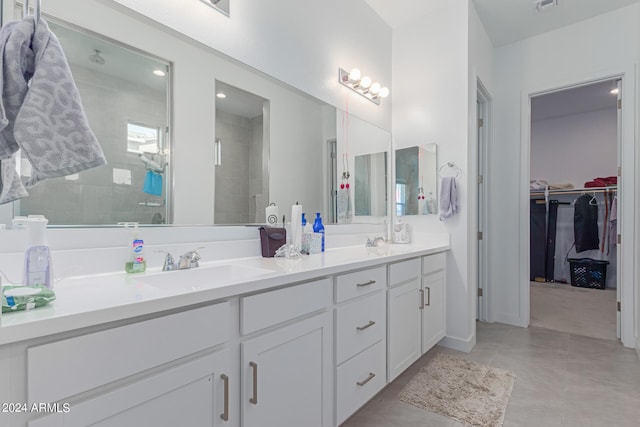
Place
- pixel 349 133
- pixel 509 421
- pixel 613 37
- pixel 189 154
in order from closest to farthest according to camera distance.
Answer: pixel 189 154, pixel 509 421, pixel 349 133, pixel 613 37

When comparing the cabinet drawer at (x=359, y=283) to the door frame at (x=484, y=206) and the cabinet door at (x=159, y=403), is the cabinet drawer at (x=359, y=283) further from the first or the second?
the door frame at (x=484, y=206)

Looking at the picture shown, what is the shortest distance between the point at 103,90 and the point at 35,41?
20.1 inches

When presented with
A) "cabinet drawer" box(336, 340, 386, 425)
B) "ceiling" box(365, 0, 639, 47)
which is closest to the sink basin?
"cabinet drawer" box(336, 340, 386, 425)

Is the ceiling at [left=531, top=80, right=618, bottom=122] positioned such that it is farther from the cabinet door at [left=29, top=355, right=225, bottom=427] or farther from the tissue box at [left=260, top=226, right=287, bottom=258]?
the cabinet door at [left=29, top=355, right=225, bottom=427]

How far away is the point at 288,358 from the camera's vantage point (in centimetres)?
116

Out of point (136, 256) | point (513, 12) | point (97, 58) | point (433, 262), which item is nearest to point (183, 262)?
point (136, 256)

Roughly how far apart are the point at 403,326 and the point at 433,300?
512 millimetres

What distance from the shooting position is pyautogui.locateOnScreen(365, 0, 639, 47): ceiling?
263cm

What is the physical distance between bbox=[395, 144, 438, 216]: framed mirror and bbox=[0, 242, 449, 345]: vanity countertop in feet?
4.67

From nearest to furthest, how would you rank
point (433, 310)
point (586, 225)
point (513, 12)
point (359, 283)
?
point (359, 283)
point (433, 310)
point (513, 12)
point (586, 225)

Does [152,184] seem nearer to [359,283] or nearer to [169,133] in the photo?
[169,133]

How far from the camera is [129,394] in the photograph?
756mm

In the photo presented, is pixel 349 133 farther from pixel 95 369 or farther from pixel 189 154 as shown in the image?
pixel 95 369

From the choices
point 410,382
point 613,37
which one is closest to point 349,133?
point 410,382
